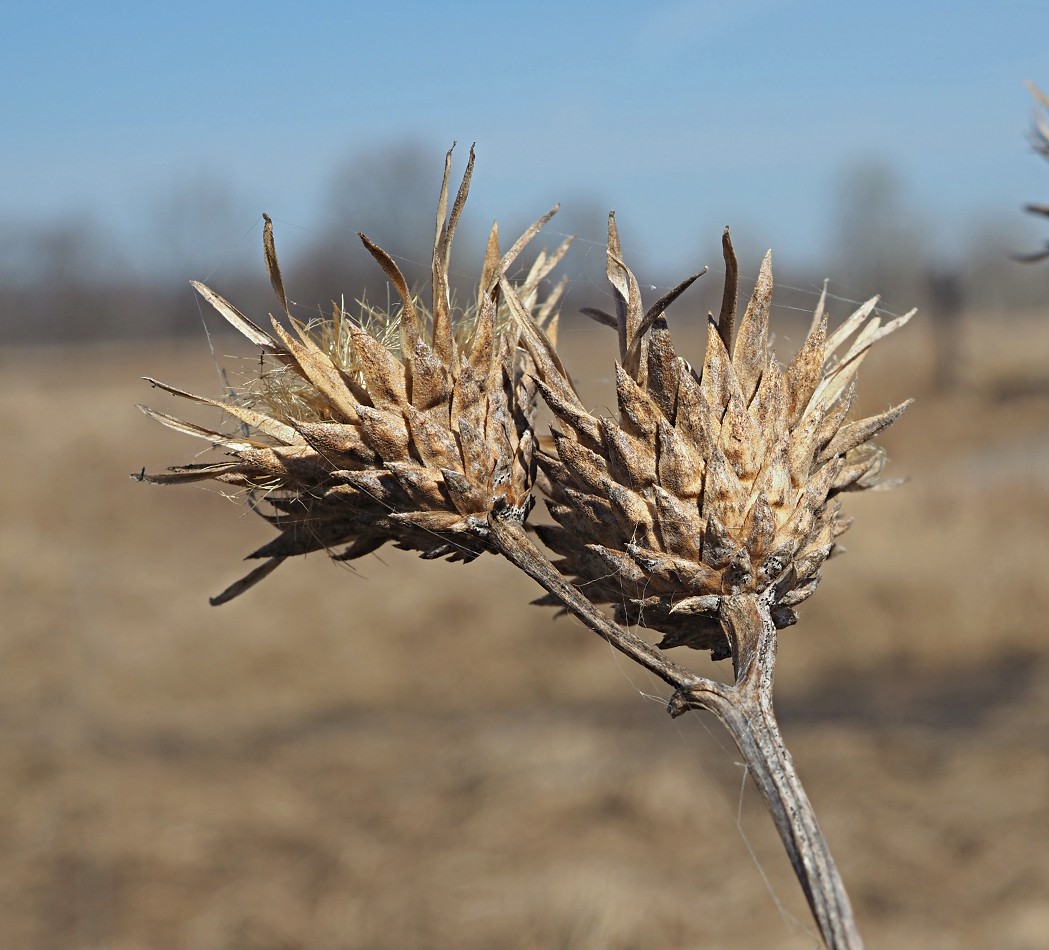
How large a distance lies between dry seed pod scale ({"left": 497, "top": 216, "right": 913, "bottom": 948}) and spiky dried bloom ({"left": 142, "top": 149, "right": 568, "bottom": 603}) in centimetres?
11

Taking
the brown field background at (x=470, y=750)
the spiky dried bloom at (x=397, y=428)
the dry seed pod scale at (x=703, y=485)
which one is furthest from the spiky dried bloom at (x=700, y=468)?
the brown field background at (x=470, y=750)

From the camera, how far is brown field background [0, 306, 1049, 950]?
11.9 metres

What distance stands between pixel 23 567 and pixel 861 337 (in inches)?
783

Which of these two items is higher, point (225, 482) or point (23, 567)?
point (225, 482)

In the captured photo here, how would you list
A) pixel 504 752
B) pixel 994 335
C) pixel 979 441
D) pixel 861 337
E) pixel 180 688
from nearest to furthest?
pixel 861 337 → pixel 504 752 → pixel 180 688 → pixel 979 441 → pixel 994 335

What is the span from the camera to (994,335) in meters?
39.7

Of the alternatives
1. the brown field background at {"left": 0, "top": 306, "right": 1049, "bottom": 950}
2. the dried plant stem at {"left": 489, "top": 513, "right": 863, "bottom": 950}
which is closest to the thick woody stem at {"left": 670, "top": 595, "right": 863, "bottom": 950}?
the dried plant stem at {"left": 489, "top": 513, "right": 863, "bottom": 950}

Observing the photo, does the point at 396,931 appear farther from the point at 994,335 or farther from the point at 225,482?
the point at 994,335

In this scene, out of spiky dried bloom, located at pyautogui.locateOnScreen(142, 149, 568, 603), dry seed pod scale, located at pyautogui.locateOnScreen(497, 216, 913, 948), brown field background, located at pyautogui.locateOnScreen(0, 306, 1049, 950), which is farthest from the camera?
brown field background, located at pyautogui.locateOnScreen(0, 306, 1049, 950)

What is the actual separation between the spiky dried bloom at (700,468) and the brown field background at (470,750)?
8.97 metres

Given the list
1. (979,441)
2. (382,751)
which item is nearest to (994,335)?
(979,441)

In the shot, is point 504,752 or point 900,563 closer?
point 504,752

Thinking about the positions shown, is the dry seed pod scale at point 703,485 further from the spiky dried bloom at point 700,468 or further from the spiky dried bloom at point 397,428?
the spiky dried bloom at point 397,428

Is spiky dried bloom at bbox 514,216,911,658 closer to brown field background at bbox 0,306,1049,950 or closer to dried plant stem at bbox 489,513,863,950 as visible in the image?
dried plant stem at bbox 489,513,863,950
